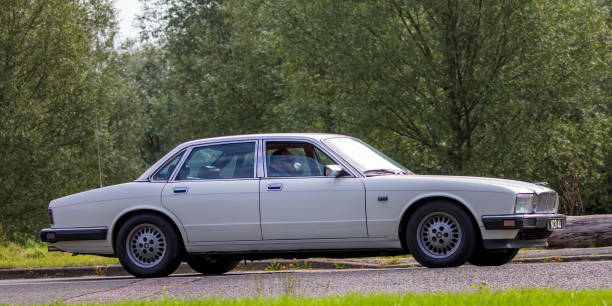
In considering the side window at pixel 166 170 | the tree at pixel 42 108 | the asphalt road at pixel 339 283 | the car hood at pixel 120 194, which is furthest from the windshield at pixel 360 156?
the tree at pixel 42 108

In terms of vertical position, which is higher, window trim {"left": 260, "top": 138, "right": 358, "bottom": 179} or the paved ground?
window trim {"left": 260, "top": 138, "right": 358, "bottom": 179}

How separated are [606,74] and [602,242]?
1353cm

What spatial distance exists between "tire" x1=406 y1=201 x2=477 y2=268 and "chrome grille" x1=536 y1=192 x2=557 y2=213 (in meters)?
0.80

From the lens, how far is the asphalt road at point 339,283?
7.73 m

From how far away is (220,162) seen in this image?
10.3 metres

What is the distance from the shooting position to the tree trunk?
1277 centimetres

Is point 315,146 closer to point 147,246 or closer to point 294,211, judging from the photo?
point 294,211

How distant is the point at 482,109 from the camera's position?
24.5 metres

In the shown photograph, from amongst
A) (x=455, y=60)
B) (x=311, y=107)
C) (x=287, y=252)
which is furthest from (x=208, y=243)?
(x=311, y=107)

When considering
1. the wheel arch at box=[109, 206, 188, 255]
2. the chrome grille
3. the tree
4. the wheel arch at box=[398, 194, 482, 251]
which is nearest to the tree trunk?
the chrome grille

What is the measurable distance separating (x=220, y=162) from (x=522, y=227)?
347 cm

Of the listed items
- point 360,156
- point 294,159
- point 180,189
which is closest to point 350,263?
point 360,156

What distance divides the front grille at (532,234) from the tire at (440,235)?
469mm

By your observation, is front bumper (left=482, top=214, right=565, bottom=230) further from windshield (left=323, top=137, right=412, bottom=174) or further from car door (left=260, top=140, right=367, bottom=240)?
windshield (left=323, top=137, right=412, bottom=174)
